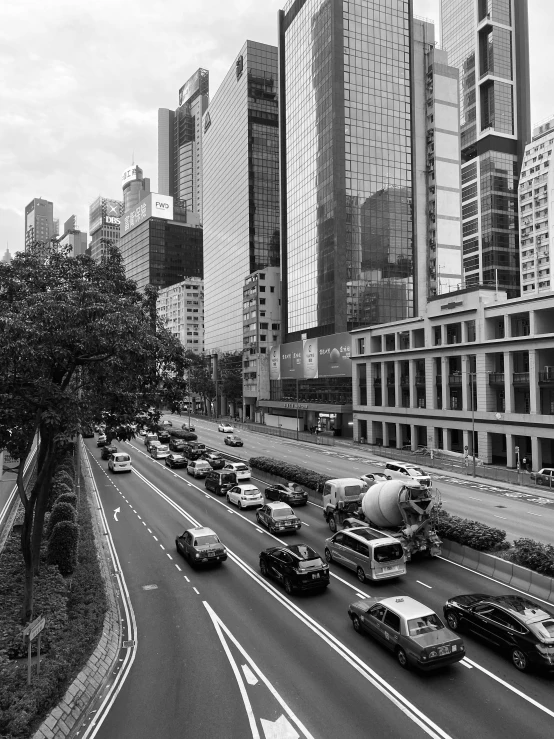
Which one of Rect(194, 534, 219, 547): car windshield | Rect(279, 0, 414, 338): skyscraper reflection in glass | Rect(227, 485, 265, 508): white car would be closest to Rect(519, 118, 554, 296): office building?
Rect(279, 0, 414, 338): skyscraper reflection in glass

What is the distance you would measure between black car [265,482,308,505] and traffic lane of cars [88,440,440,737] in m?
10.9

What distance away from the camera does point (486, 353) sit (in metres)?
54.9

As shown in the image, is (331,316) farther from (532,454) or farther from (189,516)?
(189,516)

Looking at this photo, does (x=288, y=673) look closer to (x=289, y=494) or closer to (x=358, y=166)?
(x=289, y=494)

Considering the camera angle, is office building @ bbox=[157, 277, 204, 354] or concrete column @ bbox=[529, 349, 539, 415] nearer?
concrete column @ bbox=[529, 349, 539, 415]

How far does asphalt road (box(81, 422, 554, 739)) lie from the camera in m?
11.2

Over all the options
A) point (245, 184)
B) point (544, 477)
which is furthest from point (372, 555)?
point (245, 184)

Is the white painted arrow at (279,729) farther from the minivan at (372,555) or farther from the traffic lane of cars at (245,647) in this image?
the minivan at (372,555)

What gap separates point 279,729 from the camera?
1097 cm

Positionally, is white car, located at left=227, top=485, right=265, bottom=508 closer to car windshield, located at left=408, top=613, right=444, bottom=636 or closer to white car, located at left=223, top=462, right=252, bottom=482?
white car, located at left=223, top=462, right=252, bottom=482

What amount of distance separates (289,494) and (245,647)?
19384mm

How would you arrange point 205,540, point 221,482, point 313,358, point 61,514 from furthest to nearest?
point 313,358 → point 221,482 → point 61,514 → point 205,540

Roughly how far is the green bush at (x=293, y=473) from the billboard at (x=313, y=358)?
39.7 metres

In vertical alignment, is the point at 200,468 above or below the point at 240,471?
below
